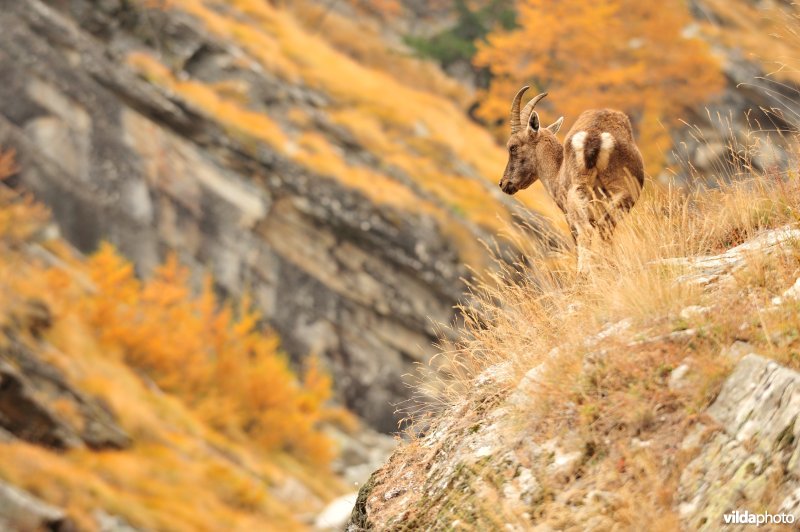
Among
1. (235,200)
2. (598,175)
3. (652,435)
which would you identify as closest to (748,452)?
(652,435)

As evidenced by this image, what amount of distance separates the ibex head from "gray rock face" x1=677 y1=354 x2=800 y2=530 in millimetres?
4263

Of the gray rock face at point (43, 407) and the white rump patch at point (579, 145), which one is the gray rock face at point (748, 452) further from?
the gray rock face at point (43, 407)

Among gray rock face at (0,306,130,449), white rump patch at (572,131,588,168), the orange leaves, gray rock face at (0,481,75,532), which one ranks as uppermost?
white rump patch at (572,131,588,168)

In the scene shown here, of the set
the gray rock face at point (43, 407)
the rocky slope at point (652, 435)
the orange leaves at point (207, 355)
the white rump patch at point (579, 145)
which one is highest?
the white rump patch at point (579, 145)

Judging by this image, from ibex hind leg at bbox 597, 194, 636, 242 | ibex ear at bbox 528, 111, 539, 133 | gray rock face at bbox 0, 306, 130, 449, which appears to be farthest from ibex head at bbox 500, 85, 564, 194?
gray rock face at bbox 0, 306, 130, 449

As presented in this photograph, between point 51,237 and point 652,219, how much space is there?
25.3 m

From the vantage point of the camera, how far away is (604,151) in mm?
7570

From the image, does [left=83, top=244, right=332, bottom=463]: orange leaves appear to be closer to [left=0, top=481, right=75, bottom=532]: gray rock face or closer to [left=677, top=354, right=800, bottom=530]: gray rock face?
[left=0, top=481, right=75, bottom=532]: gray rock face

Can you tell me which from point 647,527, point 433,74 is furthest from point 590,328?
point 433,74

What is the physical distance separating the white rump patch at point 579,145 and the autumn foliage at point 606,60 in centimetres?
2772

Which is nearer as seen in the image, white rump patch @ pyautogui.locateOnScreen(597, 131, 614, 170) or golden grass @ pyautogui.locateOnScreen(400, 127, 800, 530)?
golden grass @ pyautogui.locateOnScreen(400, 127, 800, 530)

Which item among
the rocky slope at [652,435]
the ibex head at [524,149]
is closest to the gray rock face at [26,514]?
the ibex head at [524,149]

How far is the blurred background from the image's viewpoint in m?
23.9

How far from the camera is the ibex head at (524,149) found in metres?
8.58
